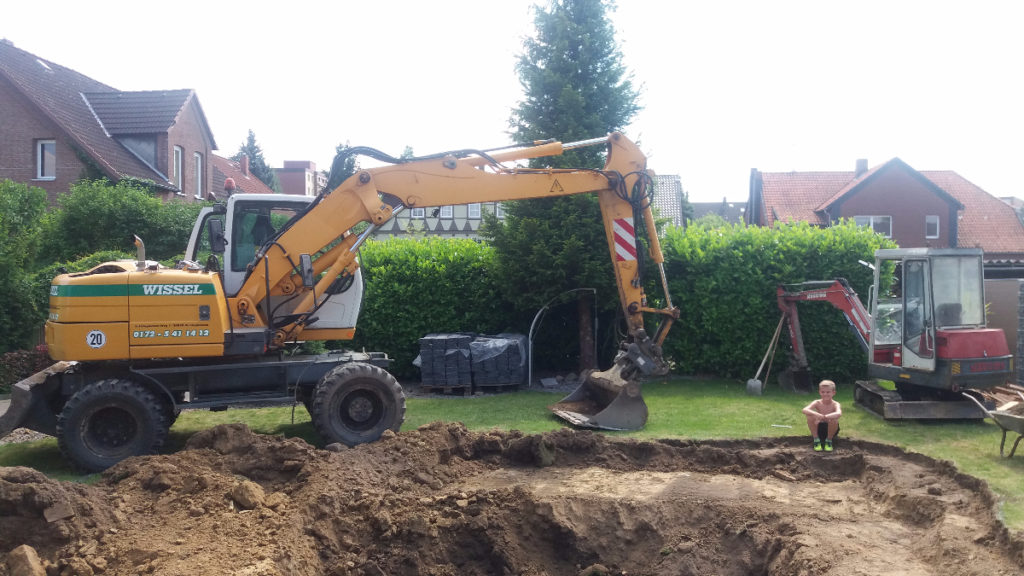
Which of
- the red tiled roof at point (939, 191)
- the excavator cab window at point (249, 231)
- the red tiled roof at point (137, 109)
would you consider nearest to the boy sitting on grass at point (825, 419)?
the excavator cab window at point (249, 231)

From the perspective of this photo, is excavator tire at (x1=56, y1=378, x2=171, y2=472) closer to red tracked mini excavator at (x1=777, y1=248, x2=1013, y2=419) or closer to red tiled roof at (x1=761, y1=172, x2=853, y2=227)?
red tracked mini excavator at (x1=777, y1=248, x2=1013, y2=419)

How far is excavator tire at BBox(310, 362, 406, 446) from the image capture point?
28.1 feet

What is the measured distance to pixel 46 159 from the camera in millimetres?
23594

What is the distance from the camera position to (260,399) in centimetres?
865

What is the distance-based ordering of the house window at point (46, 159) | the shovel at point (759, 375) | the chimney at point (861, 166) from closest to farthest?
1. the shovel at point (759, 375)
2. the house window at point (46, 159)
3. the chimney at point (861, 166)

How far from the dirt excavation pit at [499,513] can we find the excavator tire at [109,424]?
0.78 m

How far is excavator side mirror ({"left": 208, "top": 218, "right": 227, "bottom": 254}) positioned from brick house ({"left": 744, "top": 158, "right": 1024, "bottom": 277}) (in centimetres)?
3154

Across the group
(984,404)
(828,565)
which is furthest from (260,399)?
(984,404)

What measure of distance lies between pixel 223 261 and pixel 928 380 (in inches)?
352

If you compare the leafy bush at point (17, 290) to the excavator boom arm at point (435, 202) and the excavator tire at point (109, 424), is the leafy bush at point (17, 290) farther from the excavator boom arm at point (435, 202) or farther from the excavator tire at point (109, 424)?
the excavator boom arm at point (435, 202)

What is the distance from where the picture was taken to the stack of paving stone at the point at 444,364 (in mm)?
12672

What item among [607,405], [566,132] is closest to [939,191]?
[566,132]

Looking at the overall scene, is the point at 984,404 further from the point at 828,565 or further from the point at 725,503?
the point at 828,565

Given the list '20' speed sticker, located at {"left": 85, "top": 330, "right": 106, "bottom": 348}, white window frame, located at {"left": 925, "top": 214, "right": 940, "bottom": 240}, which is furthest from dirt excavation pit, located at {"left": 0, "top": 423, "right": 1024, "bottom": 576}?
white window frame, located at {"left": 925, "top": 214, "right": 940, "bottom": 240}
